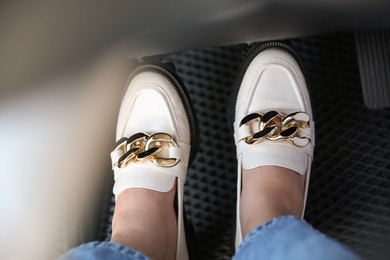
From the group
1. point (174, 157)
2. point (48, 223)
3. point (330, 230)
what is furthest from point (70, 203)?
point (330, 230)

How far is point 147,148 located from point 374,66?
413 mm

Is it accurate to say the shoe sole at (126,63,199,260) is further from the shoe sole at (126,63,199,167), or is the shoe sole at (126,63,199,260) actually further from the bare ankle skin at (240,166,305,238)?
the bare ankle skin at (240,166,305,238)

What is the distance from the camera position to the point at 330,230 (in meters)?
0.85

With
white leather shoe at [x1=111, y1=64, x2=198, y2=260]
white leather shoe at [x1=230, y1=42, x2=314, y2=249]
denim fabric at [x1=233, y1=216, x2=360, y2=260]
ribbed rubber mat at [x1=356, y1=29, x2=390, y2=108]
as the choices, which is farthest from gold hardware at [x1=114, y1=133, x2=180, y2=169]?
ribbed rubber mat at [x1=356, y1=29, x2=390, y2=108]

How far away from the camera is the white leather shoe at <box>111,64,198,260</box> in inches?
30.2

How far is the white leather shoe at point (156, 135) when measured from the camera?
0.77 m

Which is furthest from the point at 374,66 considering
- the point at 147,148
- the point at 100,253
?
the point at 100,253

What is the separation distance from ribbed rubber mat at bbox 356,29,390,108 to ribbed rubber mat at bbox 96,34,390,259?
3cm

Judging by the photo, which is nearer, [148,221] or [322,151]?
[148,221]

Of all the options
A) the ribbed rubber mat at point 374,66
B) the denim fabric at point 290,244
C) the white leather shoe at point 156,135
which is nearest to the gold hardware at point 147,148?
the white leather shoe at point 156,135

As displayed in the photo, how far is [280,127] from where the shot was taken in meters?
0.76

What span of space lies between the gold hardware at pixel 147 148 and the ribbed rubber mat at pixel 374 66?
353 mm

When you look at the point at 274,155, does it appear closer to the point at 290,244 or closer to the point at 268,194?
the point at 268,194

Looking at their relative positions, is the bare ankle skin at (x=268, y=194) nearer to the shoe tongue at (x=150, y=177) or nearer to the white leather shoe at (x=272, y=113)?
the white leather shoe at (x=272, y=113)
